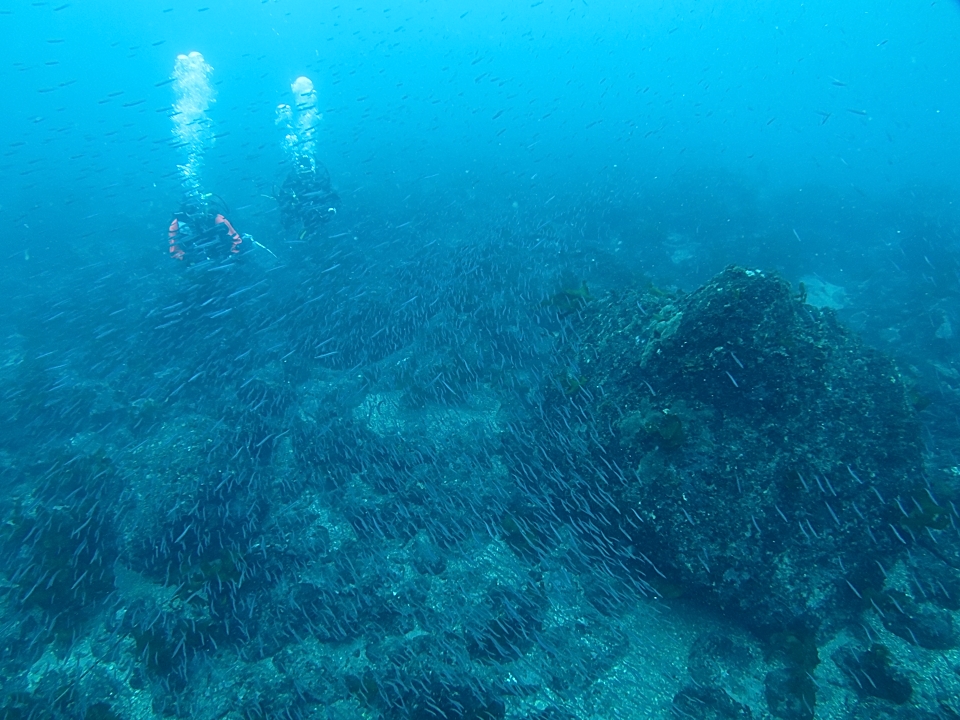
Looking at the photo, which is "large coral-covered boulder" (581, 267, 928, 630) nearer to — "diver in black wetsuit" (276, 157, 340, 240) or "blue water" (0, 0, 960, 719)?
"blue water" (0, 0, 960, 719)

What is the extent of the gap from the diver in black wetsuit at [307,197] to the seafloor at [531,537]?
834 centimetres

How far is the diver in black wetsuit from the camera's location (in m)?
→ 15.3

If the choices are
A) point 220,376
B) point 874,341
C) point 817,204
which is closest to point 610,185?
point 817,204

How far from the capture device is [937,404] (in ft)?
28.6

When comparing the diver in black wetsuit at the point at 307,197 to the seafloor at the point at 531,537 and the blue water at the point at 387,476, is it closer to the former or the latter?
the blue water at the point at 387,476

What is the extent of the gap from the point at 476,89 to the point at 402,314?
229 feet

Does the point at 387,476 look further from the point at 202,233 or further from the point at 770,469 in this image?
the point at 202,233

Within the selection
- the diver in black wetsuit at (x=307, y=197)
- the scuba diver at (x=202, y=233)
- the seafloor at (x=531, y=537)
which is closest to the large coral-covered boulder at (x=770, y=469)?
the seafloor at (x=531, y=537)

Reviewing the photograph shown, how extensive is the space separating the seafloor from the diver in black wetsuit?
27.4ft

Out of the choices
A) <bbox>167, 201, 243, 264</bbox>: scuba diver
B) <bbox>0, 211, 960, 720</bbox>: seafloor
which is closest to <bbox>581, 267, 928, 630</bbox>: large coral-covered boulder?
<bbox>0, 211, 960, 720</bbox>: seafloor

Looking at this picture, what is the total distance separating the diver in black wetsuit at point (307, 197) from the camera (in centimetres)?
1528

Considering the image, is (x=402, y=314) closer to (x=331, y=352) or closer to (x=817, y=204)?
(x=331, y=352)

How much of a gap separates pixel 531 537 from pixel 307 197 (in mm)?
14336

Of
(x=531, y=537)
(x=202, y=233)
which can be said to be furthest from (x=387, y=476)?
(x=202, y=233)
